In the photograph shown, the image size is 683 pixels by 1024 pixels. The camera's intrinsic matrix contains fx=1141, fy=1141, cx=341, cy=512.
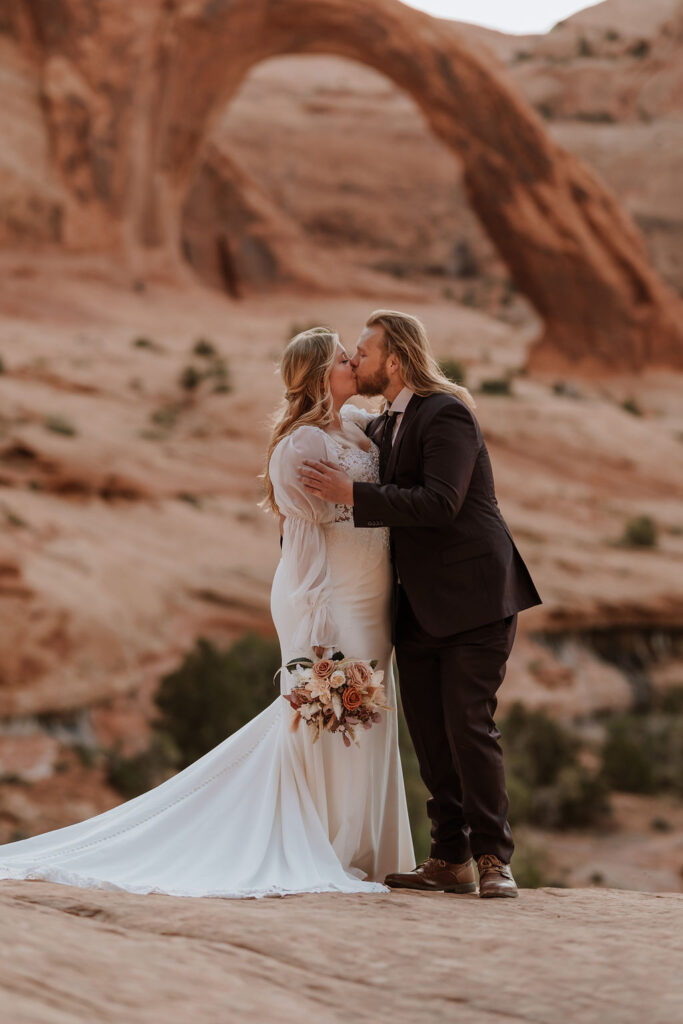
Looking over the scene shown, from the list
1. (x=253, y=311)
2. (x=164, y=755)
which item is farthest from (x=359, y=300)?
(x=164, y=755)

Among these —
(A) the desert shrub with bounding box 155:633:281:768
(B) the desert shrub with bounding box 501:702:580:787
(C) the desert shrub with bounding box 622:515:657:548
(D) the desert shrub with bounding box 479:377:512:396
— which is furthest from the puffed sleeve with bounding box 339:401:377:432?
(D) the desert shrub with bounding box 479:377:512:396

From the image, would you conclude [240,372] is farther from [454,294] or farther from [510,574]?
[454,294]

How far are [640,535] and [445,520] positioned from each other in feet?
46.6

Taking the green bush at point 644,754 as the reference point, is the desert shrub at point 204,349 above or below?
above

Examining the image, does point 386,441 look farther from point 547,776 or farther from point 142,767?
point 547,776

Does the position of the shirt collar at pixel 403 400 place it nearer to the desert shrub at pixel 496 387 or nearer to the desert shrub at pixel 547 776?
the desert shrub at pixel 547 776

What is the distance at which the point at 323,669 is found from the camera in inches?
166

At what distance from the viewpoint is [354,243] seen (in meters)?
43.0

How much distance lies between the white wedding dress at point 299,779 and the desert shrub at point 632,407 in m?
19.8

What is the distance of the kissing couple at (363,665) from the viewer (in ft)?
13.5

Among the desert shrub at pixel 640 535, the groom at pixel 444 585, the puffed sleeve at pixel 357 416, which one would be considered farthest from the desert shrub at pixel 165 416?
the groom at pixel 444 585

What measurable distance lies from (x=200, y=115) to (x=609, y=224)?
10200mm

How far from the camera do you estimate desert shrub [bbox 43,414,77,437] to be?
16.4 metres

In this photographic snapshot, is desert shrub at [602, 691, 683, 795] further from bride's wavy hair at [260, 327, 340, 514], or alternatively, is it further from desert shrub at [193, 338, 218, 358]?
desert shrub at [193, 338, 218, 358]
